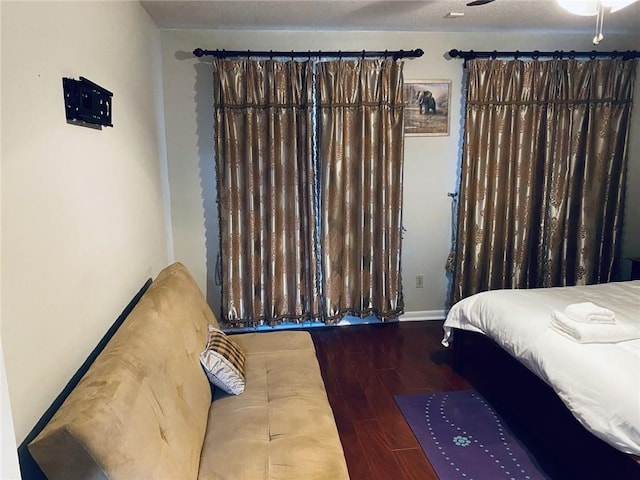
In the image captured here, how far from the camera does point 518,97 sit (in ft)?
11.6

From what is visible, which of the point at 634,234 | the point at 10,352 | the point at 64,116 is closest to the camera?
the point at 10,352

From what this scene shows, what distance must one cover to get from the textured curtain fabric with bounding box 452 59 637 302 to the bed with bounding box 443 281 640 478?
0.90 meters

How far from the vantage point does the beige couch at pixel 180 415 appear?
1.10m

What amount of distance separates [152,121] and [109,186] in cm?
124

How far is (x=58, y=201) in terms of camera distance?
56.0 inches

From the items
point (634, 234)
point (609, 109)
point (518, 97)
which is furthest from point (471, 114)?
point (634, 234)

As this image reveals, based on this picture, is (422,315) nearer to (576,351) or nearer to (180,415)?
(576,351)

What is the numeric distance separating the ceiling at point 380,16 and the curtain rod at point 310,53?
18cm

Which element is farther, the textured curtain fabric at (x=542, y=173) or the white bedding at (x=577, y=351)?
the textured curtain fabric at (x=542, y=173)

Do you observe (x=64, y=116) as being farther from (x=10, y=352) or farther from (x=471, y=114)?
(x=471, y=114)

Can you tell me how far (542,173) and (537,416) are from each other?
2171mm

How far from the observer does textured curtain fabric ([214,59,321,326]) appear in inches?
131

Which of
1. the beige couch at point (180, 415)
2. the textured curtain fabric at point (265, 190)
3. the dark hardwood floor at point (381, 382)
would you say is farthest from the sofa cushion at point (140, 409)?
the textured curtain fabric at point (265, 190)

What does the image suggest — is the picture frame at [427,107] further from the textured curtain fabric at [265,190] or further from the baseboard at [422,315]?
Answer: the baseboard at [422,315]
